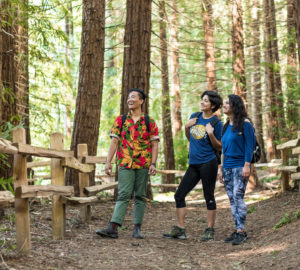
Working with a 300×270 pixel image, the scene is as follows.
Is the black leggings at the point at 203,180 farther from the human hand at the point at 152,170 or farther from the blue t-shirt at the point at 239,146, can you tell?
the human hand at the point at 152,170

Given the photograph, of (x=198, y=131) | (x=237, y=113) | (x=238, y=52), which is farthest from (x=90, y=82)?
(x=238, y=52)

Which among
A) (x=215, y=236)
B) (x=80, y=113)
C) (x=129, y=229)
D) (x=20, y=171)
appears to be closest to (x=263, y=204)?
(x=215, y=236)

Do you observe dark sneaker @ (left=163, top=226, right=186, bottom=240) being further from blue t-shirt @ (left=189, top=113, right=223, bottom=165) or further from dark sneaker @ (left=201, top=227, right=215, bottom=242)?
blue t-shirt @ (left=189, top=113, right=223, bottom=165)

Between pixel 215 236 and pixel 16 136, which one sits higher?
pixel 16 136

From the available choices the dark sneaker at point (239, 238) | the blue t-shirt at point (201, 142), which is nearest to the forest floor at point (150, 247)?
the dark sneaker at point (239, 238)

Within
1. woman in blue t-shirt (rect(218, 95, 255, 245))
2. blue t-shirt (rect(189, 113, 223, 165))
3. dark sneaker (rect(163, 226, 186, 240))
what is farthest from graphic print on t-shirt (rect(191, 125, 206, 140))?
dark sneaker (rect(163, 226, 186, 240))

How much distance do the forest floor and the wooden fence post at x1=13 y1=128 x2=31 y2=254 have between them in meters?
0.14

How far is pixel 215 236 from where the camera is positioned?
281 inches

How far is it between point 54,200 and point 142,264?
1714 mm

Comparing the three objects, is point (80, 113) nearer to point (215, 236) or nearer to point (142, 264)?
point (215, 236)

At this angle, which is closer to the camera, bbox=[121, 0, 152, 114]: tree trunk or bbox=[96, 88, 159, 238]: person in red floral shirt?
bbox=[96, 88, 159, 238]: person in red floral shirt

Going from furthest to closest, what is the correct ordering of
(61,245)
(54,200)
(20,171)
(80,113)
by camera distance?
(80,113) < (54,200) < (61,245) < (20,171)

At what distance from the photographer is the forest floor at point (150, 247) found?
4738 mm

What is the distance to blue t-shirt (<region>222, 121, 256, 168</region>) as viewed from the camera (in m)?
6.21
